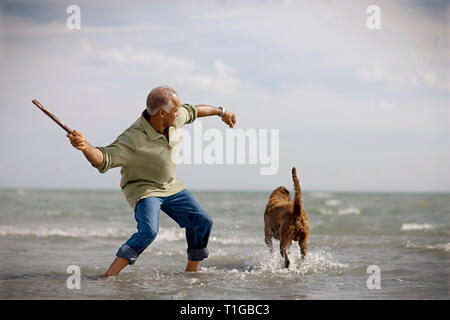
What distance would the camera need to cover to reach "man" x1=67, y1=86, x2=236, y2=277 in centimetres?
420

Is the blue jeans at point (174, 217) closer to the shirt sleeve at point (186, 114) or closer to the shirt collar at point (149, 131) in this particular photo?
the shirt collar at point (149, 131)

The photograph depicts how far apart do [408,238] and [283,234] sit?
514 centimetres

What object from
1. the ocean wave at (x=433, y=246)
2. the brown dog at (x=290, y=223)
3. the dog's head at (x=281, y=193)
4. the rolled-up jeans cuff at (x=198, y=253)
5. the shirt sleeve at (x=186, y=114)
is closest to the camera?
the shirt sleeve at (x=186, y=114)

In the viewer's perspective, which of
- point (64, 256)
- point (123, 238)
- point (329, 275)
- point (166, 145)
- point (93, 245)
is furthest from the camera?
point (123, 238)

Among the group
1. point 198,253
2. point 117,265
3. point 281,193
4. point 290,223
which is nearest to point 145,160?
point 117,265

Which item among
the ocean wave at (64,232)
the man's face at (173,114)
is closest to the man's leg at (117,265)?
the man's face at (173,114)

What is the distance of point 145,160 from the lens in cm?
429

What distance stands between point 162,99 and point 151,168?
2.07 feet

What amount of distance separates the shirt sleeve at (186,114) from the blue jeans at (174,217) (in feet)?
2.16

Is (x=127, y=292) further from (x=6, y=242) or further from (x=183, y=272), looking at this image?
(x=6, y=242)

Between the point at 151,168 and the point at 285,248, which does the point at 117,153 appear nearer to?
the point at 151,168

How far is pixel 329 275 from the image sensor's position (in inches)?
205

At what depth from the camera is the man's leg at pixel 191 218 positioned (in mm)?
4621
